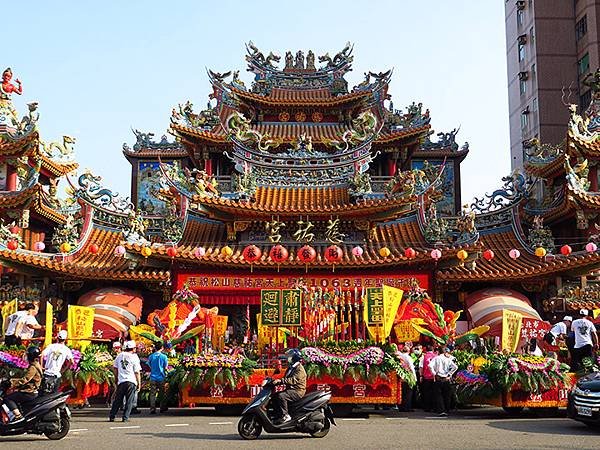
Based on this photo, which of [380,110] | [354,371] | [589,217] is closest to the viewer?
[354,371]

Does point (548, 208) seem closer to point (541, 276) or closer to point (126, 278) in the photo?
point (541, 276)

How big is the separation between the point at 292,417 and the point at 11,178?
16.3 metres

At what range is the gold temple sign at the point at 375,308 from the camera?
617 inches

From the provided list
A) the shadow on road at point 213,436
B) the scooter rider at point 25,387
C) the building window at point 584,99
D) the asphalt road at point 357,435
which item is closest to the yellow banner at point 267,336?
the asphalt road at point 357,435

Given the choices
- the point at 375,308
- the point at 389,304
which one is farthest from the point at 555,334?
the point at 375,308

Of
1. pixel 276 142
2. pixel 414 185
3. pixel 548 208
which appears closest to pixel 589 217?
pixel 548 208

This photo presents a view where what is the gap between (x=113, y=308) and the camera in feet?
65.7

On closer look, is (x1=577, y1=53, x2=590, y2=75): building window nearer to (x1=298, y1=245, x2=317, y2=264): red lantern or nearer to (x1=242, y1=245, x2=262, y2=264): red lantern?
(x1=298, y1=245, x2=317, y2=264): red lantern

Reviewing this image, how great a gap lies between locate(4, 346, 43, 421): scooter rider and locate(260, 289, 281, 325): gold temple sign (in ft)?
20.4

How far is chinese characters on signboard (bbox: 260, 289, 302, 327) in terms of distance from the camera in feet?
50.8

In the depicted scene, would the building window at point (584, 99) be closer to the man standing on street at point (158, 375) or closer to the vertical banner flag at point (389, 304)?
the vertical banner flag at point (389, 304)

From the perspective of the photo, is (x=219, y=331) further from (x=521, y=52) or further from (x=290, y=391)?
(x=521, y=52)

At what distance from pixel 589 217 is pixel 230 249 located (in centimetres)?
1116

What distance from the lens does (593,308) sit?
2000 centimetres
